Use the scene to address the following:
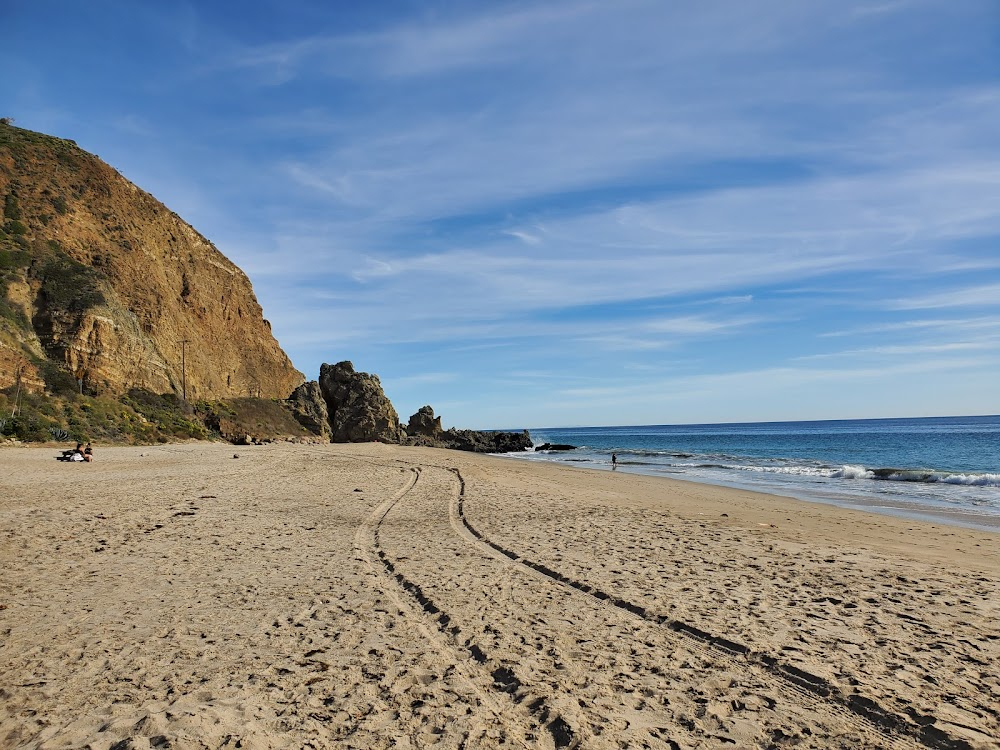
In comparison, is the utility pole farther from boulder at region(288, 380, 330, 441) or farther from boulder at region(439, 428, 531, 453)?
boulder at region(439, 428, 531, 453)

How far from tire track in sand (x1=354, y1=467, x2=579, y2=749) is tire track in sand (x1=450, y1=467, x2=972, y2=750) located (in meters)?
1.82

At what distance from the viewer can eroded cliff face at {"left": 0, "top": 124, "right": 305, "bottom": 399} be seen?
3044 cm

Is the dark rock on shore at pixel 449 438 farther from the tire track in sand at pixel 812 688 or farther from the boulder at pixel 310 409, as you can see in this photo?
the tire track in sand at pixel 812 688

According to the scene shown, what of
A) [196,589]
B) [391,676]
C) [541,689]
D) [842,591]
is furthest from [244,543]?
[842,591]

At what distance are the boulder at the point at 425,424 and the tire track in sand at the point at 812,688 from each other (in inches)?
2551

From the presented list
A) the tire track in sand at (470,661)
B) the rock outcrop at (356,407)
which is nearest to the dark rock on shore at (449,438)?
the rock outcrop at (356,407)

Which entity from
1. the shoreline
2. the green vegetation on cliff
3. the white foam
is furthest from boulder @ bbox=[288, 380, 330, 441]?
the white foam

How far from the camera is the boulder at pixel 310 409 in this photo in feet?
175

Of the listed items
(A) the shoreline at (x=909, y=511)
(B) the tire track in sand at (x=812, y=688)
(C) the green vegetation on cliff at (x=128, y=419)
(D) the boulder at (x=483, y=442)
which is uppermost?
(C) the green vegetation on cliff at (x=128, y=419)

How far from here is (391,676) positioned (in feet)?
14.9

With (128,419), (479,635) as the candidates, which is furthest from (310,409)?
(479,635)

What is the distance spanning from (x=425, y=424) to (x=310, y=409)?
19358 millimetres

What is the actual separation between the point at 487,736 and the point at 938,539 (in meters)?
12.7

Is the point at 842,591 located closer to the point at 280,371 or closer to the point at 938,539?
the point at 938,539
